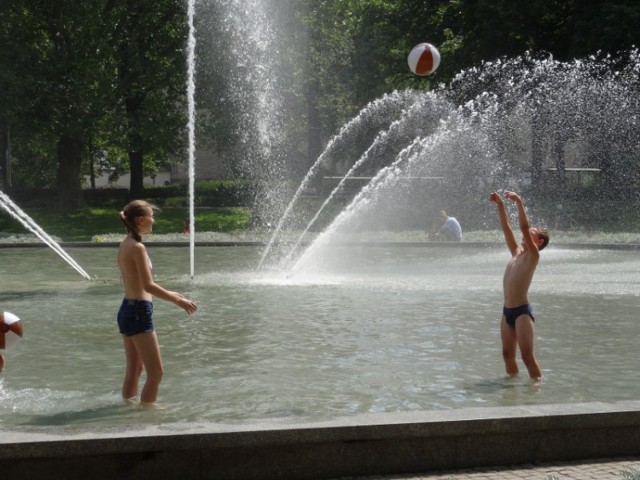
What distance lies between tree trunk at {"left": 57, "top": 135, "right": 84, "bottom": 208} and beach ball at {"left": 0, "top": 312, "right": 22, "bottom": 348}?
124 ft

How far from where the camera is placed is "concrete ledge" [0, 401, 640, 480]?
5.82m

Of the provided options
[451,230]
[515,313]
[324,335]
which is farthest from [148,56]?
[515,313]

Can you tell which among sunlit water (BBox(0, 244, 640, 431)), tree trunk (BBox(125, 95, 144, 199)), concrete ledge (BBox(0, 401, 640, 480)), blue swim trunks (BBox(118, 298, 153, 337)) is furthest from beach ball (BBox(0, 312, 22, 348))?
tree trunk (BBox(125, 95, 144, 199))

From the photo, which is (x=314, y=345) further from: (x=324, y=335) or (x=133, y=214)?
(x=133, y=214)

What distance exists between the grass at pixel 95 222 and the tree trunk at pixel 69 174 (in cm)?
96

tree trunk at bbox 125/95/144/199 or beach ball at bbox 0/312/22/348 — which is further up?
tree trunk at bbox 125/95/144/199

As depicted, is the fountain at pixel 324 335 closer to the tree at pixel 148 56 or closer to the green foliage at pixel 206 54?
the green foliage at pixel 206 54

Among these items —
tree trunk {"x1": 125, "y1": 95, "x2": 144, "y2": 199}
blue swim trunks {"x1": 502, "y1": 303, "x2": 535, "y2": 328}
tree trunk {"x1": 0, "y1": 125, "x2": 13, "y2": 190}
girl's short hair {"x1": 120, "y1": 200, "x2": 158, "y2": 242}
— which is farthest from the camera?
tree trunk {"x1": 0, "y1": 125, "x2": 13, "y2": 190}

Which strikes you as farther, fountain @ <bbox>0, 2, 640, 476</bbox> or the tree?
the tree

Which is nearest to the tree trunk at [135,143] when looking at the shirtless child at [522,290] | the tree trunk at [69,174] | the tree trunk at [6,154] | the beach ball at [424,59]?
the tree trunk at [69,174]

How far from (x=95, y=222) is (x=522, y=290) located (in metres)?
33.6

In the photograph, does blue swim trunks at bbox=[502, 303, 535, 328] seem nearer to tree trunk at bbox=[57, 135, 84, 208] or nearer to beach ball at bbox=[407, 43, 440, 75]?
beach ball at bbox=[407, 43, 440, 75]

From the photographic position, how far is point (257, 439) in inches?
235

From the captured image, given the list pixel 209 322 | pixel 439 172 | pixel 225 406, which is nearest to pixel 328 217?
pixel 439 172
